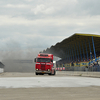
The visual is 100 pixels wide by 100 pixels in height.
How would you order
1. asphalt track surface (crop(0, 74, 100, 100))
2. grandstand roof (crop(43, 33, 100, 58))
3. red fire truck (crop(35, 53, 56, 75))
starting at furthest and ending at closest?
1. grandstand roof (crop(43, 33, 100, 58))
2. red fire truck (crop(35, 53, 56, 75))
3. asphalt track surface (crop(0, 74, 100, 100))

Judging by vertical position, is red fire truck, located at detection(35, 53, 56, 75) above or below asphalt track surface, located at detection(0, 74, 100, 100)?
above

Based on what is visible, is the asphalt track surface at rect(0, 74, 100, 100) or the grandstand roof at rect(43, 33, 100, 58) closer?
the asphalt track surface at rect(0, 74, 100, 100)

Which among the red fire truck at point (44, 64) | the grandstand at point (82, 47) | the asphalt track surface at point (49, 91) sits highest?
the grandstand at point (82, 47)

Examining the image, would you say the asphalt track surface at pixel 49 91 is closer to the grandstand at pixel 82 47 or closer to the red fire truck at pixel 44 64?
the red fire truck at pixel 44 64

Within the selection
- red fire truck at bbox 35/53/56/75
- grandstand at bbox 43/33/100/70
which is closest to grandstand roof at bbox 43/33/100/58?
grandstand at bbox 43/33/100/70

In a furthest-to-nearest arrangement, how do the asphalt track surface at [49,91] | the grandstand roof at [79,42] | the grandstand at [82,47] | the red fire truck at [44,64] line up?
the grandstand roof at [79,42] → the grandstand at [82,47] → the red fire truck at [44,64] → the asphalt track surface at [49,91]

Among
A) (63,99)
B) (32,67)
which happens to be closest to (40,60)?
(63,99)

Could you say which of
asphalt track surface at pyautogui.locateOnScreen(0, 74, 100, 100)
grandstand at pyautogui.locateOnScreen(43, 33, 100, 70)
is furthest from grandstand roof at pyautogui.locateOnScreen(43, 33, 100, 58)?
asphalt track surface at pyautogui.locateOnScreen(0, 74, 100, 100)

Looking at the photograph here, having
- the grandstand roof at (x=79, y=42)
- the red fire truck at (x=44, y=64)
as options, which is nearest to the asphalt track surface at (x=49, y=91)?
the red fire truck at (x=44, y=64)

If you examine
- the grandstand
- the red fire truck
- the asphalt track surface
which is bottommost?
the asphalt track surface

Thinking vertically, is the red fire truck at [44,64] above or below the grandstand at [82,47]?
below

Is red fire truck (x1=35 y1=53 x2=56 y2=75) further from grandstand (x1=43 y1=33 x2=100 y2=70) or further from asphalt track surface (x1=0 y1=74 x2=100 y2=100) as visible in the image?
asphalt track surface (x1=0 y1=74 x2=100 y2=100)

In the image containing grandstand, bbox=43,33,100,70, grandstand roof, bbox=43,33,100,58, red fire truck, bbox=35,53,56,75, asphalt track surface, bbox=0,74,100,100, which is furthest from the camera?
grandstand roof, bbox=43,33,100,58

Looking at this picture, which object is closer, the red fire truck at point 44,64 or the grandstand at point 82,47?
the red fire truck at point 44,64
